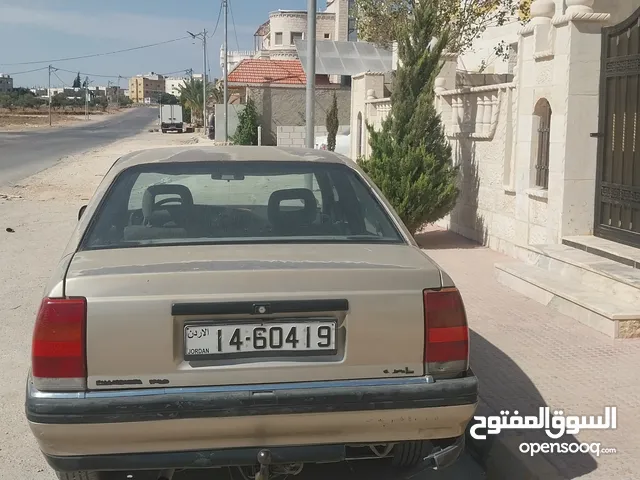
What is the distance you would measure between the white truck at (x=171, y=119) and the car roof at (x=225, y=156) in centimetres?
6467

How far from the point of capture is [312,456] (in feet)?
10.1

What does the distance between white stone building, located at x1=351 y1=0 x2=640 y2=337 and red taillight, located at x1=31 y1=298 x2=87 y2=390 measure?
428 cm

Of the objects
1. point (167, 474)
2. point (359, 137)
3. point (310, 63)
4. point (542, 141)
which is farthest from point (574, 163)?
point (359, 137)

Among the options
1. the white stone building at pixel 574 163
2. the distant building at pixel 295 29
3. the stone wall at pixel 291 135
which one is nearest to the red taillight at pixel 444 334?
the white stone building at pixel 574 163

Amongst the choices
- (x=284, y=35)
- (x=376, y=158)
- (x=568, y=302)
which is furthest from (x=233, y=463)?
(x=284, y=35)

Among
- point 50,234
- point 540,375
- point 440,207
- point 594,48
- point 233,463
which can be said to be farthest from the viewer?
point 50,234

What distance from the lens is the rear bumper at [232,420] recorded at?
2.93 metres

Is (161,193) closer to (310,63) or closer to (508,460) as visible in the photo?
(508,460)

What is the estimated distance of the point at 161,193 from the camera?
4273mm

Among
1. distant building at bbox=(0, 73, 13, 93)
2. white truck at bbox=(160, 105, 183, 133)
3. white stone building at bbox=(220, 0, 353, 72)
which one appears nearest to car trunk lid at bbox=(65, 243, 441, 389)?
white stone building at bbox=(220, 0, 353, 72)

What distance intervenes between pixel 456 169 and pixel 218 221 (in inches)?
284

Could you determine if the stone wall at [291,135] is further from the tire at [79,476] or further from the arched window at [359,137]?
the tire at [79,476]

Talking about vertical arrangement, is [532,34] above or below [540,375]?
above

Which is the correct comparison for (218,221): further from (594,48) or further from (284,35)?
(284,35)
